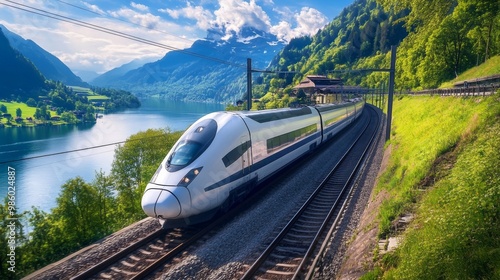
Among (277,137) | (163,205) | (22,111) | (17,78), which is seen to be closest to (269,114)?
(277,137)

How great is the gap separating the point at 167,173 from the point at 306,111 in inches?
599

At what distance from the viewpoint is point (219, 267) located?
9.31 m

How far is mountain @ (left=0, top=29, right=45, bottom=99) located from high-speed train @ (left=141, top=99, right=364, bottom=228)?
19094 centimetres

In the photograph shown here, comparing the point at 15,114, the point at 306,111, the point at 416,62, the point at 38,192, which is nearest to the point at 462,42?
the point at 416,62

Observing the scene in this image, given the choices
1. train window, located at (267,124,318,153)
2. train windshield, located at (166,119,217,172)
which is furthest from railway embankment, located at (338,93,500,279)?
train windshield, located at (166,119,217,172)

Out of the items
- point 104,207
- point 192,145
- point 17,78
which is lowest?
point 104,207

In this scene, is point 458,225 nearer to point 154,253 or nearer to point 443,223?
point 443,223

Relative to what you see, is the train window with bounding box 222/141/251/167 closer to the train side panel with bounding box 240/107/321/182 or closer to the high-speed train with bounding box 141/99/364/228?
the high-speed train with bounding box 141/99/364/228

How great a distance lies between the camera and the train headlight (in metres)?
10.9

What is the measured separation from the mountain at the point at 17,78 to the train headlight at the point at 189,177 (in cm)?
19318

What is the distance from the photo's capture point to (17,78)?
18250 cm

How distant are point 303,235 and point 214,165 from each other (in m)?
4.18

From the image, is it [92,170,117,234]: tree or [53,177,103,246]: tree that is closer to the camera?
[53,177,103,246]: tree

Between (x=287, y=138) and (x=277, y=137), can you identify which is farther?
(x=287, y=138)
